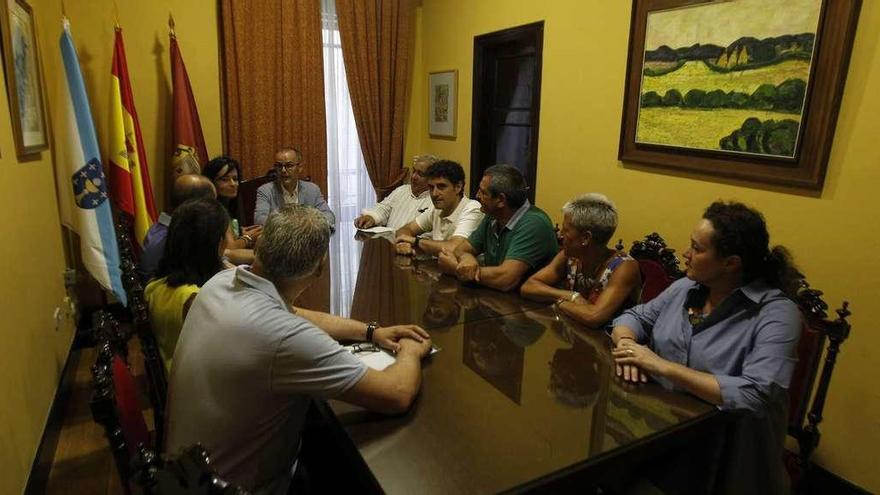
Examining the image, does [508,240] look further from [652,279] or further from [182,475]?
[182,475]

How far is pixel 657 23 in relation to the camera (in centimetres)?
242

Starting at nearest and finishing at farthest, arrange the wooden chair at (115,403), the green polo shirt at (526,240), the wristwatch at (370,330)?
the wooden chair at (115,403) < the wristwatch at (370,330) < the green polo shirt at (526,240)

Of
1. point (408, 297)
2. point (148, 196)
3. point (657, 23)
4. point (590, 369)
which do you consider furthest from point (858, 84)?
point (148, 196)

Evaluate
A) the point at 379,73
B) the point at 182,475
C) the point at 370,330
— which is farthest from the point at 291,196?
the point at 182,475

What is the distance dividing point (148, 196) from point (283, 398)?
271 cm

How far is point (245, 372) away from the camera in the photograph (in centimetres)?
104

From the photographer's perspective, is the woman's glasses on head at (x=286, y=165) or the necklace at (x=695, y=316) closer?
the necklace at (x=695, y=316)

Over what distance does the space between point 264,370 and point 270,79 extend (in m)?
3.29

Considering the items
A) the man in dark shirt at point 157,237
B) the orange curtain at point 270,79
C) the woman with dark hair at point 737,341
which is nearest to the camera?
the woman with dark hair at point 737,341

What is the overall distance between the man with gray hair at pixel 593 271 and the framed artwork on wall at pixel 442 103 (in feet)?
8.29

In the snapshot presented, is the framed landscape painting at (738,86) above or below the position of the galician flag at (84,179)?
above

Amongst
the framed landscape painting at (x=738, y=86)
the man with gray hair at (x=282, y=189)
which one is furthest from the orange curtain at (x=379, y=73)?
the framed landscape painting at (x=738, y=86)

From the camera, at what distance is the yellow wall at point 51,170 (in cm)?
178

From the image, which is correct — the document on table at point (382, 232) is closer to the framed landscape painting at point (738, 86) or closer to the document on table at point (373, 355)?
the framed landscape painting at point (738, 86)
